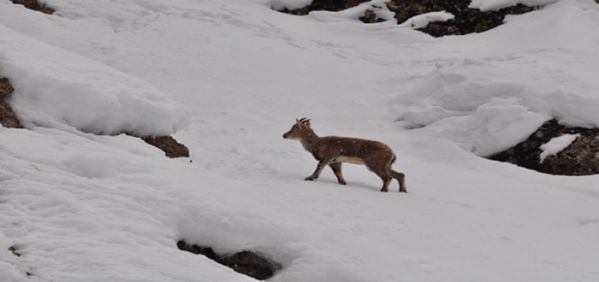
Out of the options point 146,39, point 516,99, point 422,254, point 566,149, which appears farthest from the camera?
point 146,39

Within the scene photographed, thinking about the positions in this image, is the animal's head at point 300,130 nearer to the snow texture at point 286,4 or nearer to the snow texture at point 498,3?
the snow texture at point 498,3

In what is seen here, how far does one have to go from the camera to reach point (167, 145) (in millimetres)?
11539

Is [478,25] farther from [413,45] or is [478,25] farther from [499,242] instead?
[499,242]

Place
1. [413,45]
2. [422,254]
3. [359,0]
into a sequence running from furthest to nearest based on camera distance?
1. [359,0]
2. [413,45]
3. [422,254]

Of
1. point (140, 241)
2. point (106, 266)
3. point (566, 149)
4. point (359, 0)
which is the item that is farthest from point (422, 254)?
point (359, 0)

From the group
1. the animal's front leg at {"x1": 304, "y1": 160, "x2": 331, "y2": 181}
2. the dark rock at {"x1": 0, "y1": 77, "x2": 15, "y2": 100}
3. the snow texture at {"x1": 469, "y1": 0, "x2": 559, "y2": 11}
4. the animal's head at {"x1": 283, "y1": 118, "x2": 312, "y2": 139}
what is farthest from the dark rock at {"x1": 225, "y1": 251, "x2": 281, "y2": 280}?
the snow texture at {"x1": 469, "y1": 0, "x2": 559, "y2": 11}

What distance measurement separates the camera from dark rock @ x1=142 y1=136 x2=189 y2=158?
11.3m

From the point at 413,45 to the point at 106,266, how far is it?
22725mm

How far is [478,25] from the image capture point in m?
27.4

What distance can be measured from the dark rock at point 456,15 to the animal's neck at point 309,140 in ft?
50.1

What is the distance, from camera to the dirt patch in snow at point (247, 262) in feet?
25.0

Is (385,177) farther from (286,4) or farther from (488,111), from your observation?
(286,4)

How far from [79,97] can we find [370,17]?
71.1 feet

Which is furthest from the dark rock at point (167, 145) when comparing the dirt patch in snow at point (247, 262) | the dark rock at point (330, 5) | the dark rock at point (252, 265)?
the dark rock at point (330, 5)
